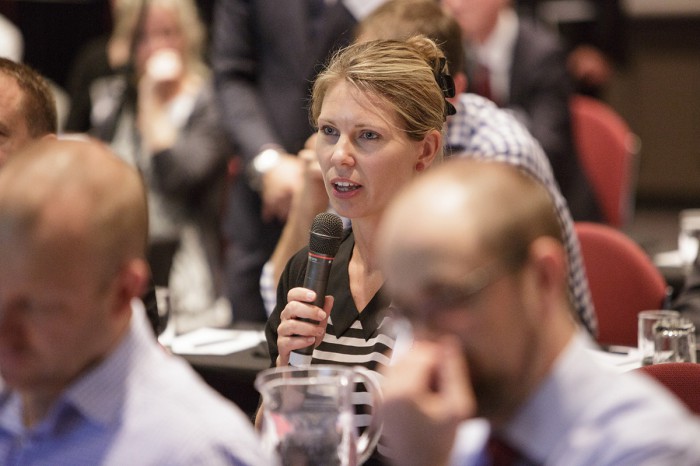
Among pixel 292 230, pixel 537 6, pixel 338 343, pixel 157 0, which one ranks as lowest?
pixel 537 6

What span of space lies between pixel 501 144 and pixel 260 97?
4.82ft

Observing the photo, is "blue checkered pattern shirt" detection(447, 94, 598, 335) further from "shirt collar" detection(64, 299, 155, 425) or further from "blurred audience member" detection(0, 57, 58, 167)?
"shirt collar" detection(64, 299, 155, 425)

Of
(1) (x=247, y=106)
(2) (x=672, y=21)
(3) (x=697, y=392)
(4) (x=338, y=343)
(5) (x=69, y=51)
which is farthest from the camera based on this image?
(2) (x=672, y=21)

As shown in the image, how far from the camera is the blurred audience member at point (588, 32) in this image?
774 centimetres

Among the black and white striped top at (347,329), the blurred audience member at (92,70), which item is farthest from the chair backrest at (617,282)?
the blurred audience member at (92,70)

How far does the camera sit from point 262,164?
13.0 ft

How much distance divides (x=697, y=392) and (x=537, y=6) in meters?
7.10

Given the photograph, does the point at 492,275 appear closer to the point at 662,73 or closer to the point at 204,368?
the point at 204,368

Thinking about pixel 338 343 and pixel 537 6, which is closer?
pixel 338 343

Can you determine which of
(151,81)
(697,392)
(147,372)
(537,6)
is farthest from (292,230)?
(537,6)

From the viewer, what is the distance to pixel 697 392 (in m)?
2.01

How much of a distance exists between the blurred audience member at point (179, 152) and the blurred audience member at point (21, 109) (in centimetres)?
293

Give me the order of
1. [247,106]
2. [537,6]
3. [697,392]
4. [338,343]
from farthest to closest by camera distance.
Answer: [537,6] < [247,106] < [338,343] < [697,392]

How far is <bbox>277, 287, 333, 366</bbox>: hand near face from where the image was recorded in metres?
1.95
